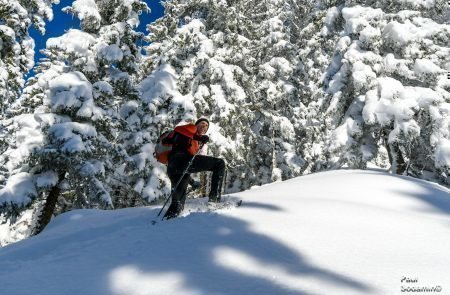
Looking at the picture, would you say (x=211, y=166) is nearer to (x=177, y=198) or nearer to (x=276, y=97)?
(x=177, y=198)

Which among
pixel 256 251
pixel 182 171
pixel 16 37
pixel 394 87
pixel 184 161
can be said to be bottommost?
pixel 256 251

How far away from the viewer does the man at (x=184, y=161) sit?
7852 mm

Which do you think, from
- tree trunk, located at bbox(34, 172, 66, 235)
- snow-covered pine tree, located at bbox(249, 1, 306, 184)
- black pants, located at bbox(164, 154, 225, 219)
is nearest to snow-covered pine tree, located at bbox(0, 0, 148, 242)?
tree trunk, located at bbox(34, 172, 66, 235)

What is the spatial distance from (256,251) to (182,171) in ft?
9.32

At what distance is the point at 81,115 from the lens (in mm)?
14062

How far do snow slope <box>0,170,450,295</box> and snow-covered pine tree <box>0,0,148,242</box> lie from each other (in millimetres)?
5751

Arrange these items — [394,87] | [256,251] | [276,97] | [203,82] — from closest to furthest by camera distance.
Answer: [256,251] < [394,87] < [203,82] < [276,97]

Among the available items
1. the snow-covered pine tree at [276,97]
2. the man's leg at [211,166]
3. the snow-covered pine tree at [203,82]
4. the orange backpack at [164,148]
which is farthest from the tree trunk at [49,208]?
the snow-covered pine tree at [276,97]

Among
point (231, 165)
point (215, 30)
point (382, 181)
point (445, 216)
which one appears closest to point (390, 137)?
point (382, 181)

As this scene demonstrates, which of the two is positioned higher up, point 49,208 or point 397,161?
point 397,161

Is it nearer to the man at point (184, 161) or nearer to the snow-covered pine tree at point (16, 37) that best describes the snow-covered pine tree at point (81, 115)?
the snow-covered pine tree at point (16, 37)

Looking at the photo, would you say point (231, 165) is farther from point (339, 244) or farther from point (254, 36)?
point (339, 244)

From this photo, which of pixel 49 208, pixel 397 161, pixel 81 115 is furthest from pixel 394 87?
pixel 49 208

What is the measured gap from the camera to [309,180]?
10297 mm
